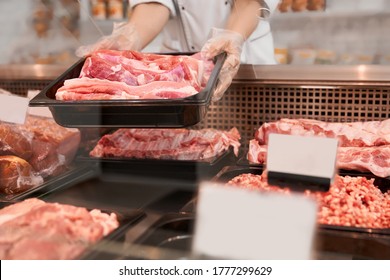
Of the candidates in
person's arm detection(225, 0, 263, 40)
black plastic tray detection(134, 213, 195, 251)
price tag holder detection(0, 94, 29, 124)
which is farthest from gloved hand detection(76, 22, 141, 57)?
black plastic tray detection(134, 213, 195, 251)

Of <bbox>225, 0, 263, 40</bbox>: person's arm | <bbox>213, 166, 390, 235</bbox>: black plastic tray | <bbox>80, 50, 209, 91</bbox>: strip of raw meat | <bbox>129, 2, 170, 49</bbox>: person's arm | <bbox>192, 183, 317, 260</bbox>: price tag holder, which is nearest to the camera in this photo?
<bbox>192, 183, 317, 260</bbox>: price tag holder

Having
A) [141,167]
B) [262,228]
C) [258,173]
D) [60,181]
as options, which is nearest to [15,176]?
[60,181]

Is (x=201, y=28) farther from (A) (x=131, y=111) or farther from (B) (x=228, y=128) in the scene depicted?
(A) (x=131, y=111)

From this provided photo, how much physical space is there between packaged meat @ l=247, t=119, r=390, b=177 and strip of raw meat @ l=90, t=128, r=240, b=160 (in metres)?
0.14

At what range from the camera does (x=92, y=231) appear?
1117mm

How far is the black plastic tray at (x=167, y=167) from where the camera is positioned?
1589mm

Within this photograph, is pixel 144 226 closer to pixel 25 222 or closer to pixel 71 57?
pixel 25 222

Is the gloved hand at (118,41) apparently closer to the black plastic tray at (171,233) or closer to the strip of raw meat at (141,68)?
the strip of raw meat at (141,68)

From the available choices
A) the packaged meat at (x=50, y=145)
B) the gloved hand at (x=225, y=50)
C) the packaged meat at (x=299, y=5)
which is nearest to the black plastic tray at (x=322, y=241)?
the gloved hand at (x=225, y=50)

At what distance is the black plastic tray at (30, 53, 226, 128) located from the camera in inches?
48.1

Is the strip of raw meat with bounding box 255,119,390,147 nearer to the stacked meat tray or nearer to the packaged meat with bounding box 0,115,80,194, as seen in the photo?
the stacked meat tray

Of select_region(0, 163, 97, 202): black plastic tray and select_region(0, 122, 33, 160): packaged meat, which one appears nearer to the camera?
select_region(0, 163, 97, 202): black plastic tray

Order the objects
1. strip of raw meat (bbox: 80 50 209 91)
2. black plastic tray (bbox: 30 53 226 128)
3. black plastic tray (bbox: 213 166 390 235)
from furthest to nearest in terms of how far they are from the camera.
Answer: strip of raw meat (bbox: 80 50 209 91) < black plastic tray (bbox: 30 53 226 128) < black plastic tray (bbox: 213 166 390 235)

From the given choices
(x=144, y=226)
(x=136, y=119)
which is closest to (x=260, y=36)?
(x=136, y=119)
